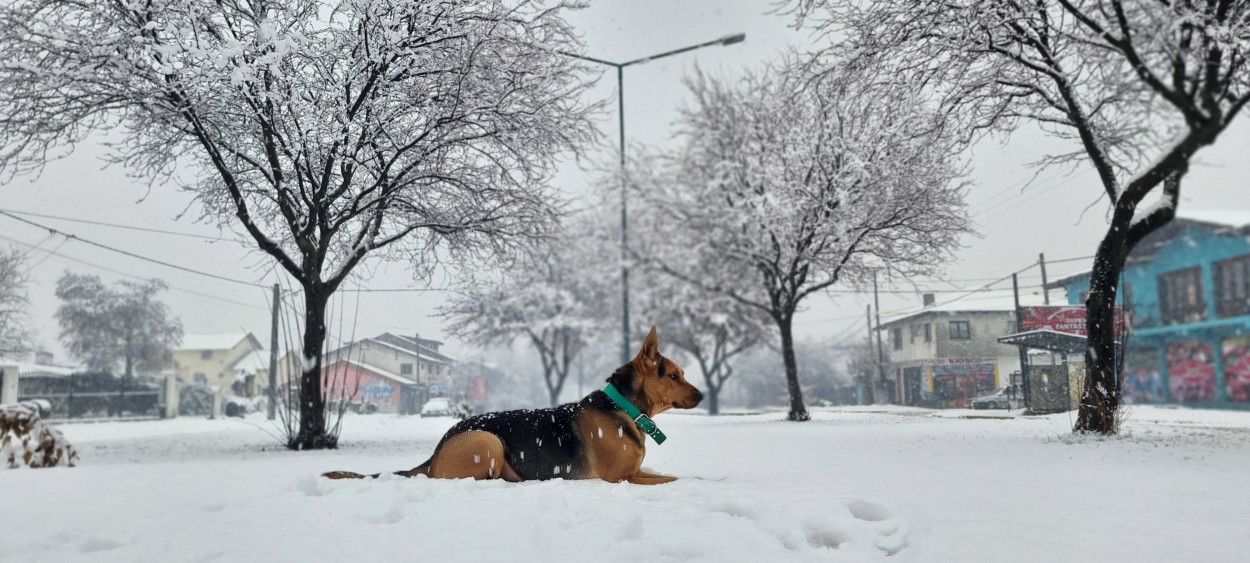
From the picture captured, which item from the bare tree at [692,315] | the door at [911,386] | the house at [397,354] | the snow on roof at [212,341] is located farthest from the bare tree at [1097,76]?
the bare tree at [692,315]

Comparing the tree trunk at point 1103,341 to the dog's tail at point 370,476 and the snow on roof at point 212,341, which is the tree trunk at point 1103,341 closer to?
the dog's tail at point 370,476

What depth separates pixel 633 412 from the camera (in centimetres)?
308

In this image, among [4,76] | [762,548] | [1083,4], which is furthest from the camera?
[4,76]

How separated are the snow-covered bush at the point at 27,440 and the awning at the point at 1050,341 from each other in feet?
19.1

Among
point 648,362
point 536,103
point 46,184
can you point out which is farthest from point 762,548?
point 46,184

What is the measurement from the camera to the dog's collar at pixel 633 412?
118 inches

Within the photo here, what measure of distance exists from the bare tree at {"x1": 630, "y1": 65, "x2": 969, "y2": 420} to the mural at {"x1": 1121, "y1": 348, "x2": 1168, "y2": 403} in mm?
1335

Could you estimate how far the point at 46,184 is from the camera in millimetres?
4344

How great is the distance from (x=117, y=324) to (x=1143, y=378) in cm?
798

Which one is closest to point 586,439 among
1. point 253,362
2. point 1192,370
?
point 1192,370

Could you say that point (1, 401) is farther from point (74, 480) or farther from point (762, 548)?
point (762, 548)

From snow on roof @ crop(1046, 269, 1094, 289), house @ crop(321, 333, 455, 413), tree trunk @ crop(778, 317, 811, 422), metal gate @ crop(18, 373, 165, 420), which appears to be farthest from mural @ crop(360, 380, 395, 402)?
tree trunk @ crop(778, 317, 811, 422)

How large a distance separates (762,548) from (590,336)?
14294mm

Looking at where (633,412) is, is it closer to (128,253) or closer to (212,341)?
(128,253)
